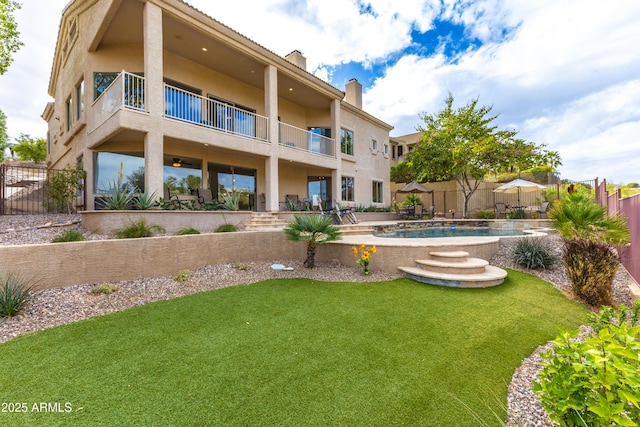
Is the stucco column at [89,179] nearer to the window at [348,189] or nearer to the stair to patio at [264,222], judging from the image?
the stair to patio at [264,222]

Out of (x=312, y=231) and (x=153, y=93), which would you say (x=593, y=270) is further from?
(x=153, y=93)

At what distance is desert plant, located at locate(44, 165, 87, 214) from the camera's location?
9.05 meters

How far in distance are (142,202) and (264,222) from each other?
3.86 meters

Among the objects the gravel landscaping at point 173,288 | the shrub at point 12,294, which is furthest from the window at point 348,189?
the shrub at point 12,294

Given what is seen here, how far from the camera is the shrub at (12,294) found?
3598mm

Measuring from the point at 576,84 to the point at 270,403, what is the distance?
1485 cm

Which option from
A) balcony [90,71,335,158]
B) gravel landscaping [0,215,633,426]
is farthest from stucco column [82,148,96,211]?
gravel landscaping [0,215,633,426]

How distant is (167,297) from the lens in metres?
4.78

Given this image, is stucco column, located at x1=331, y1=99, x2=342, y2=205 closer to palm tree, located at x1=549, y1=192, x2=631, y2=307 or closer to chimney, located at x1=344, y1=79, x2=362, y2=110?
chimney, located at x1=344, y1=79, x2=362, y2=110

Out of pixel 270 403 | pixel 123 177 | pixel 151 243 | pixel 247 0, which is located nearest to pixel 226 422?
pixel 270 403

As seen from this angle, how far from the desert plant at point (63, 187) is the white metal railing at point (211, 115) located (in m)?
4.06

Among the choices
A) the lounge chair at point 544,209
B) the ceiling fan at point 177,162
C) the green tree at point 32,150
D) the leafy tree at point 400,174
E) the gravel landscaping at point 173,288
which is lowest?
the gravel landscaping at point 173,288

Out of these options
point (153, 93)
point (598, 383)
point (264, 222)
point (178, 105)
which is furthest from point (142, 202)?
point (598, 383)

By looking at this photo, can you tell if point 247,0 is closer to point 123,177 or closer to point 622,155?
point 123,177
